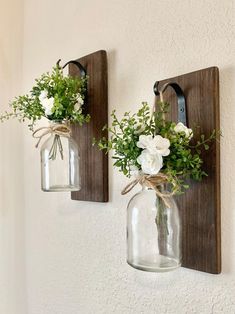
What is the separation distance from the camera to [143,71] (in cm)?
88

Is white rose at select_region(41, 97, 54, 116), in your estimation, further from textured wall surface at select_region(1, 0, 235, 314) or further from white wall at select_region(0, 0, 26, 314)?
white wall at select_region(0, 0, 26, 314)

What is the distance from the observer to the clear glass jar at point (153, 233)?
2.35 feet

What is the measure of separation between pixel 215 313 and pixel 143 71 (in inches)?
22.2

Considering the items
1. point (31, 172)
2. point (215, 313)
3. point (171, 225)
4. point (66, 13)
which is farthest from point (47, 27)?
point (215, 313)

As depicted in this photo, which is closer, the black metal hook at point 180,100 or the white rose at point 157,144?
the white rose at point 157,144

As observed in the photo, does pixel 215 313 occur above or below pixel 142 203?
below

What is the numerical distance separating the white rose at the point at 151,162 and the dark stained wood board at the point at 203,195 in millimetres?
123

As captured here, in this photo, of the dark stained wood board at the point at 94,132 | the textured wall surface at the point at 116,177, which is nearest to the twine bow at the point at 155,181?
the textured wall surface at the point at 116,177

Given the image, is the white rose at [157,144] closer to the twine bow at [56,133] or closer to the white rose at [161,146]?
the white rose at [161,146]

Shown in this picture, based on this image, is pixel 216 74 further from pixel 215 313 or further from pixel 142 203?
pixel 215 313

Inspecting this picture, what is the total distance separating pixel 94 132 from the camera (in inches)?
39.5

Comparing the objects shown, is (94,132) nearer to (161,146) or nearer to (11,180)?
(161,146)

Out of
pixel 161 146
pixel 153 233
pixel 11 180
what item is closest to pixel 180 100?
pixel 161 146

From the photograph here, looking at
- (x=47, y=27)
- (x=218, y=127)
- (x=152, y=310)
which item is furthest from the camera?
(x=47, y=27)
